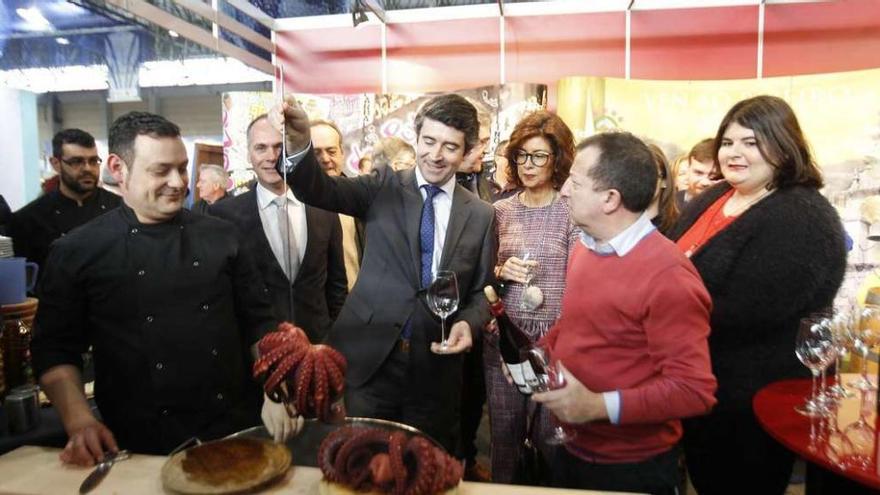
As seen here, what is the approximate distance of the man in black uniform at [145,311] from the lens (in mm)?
1543

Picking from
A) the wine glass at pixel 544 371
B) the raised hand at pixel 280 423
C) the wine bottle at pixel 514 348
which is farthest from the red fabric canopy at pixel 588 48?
the raised hand at pixel 280 423

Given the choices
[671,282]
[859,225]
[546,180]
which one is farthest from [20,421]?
[859,225]

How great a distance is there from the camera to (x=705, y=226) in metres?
2.37

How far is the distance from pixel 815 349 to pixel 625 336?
29.0 inches

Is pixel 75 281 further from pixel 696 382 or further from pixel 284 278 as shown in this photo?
pixel 696 382

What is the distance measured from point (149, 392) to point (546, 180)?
184 cm

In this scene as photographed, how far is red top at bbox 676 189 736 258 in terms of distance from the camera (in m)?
2.28

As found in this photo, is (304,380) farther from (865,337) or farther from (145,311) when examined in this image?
(865,337)

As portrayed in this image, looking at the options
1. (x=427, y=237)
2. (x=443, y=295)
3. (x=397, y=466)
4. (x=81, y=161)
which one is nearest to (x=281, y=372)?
(x=397, y=466)

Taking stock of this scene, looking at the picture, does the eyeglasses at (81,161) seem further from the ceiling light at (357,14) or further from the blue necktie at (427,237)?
the blue necktie at (427,237)

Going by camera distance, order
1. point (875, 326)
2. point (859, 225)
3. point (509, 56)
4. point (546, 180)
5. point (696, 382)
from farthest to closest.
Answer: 1. point (509, 56)
2. point (859, 225)
3. point (546, 180)
4. point (875, 326)
5. point (696, 382)

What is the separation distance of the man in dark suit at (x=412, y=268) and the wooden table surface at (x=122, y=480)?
90cm

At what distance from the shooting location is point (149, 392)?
5.31ft

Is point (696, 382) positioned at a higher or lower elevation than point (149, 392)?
higher
